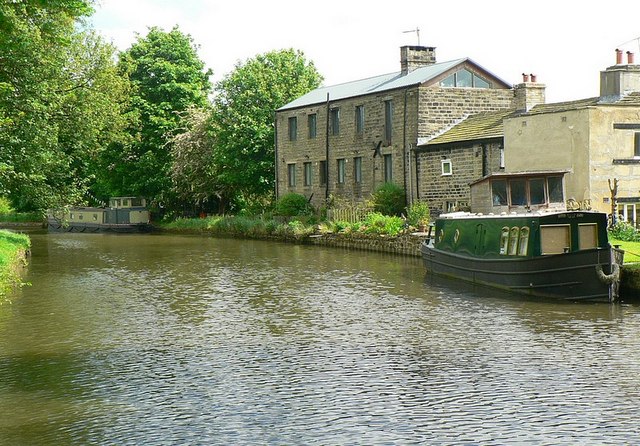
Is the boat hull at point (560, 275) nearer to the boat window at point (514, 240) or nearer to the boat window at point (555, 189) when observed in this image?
the boat window at point (514, 240)

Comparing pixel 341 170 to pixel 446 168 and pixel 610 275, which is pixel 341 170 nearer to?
pixel 446 168

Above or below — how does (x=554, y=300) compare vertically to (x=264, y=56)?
below

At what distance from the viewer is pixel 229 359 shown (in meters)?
14.7

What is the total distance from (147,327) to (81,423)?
7.01 m

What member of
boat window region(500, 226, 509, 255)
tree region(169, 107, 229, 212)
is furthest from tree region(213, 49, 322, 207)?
boat window region(500, 226, 509, 255)

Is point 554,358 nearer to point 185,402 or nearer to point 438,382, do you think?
point 438,382

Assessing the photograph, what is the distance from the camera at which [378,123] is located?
4162cm

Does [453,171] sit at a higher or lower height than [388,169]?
lower

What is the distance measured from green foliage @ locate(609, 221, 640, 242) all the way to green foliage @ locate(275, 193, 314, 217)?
2205 centimetres

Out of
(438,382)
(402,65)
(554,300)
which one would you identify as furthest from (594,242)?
(402,65)

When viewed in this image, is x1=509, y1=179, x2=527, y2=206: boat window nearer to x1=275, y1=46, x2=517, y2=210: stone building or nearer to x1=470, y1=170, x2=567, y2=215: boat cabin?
x1=470, y1=170, x2=567, y2=215: boat cabin

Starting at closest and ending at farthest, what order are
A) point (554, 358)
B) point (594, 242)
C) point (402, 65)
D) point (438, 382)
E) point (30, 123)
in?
point (438, 382) → point (554, 358) → point (594, 242) → point (30, 123) → point (402, 65)

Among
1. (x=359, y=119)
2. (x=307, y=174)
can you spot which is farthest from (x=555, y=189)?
(x=307, y=174)

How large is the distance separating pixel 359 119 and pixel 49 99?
16400mm
